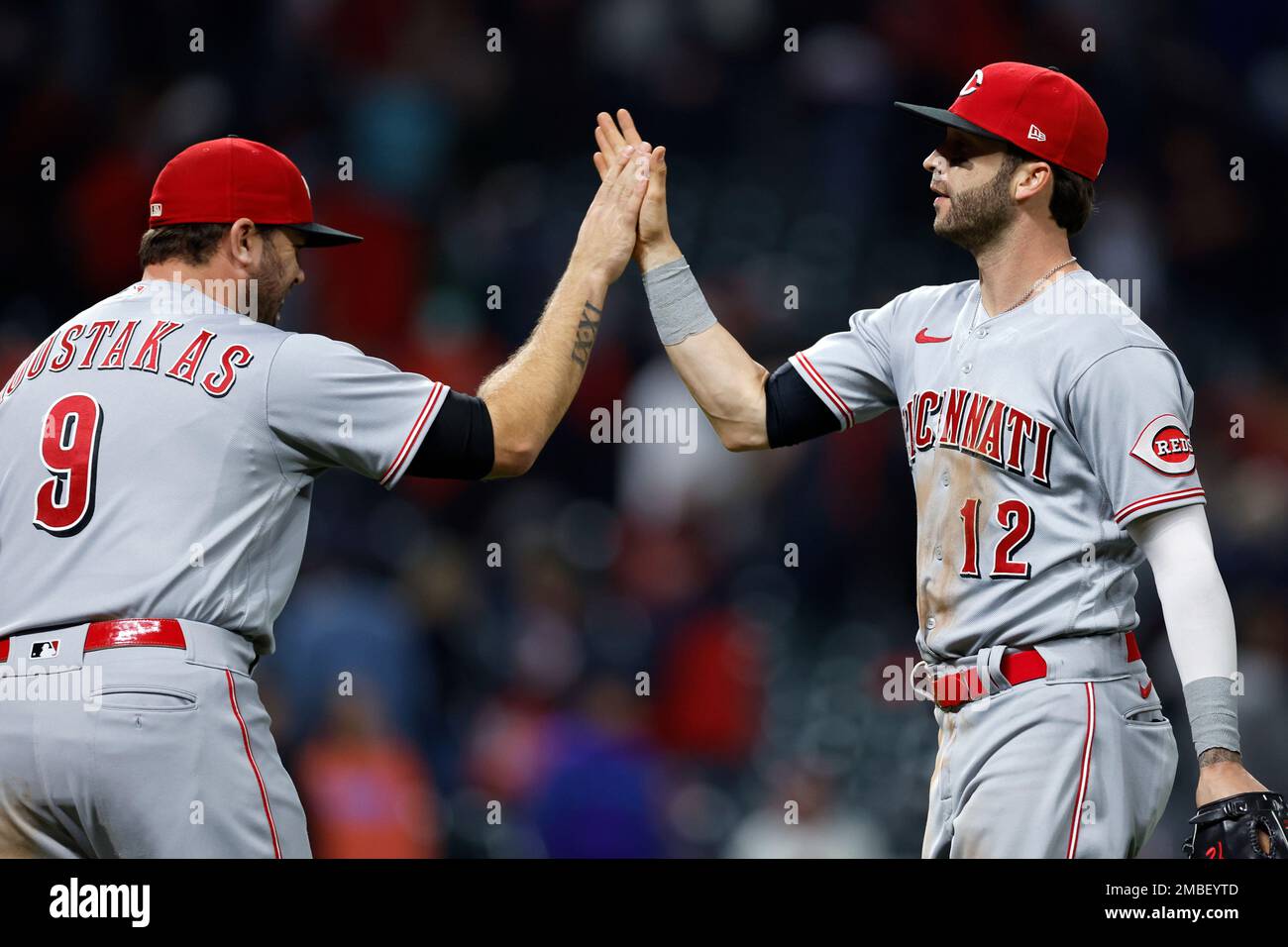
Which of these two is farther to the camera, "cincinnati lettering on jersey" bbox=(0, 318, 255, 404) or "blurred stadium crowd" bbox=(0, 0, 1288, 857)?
"blurred stadium crowd" bbox=(0, 0, 1288, 857)

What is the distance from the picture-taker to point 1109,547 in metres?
3.27

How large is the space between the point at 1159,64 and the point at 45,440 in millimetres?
5750

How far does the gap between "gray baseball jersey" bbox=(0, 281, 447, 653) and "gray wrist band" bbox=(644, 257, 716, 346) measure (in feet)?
2.56

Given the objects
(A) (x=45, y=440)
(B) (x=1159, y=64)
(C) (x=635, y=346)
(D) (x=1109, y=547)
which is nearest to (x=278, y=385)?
(A) (x=45, y=440)

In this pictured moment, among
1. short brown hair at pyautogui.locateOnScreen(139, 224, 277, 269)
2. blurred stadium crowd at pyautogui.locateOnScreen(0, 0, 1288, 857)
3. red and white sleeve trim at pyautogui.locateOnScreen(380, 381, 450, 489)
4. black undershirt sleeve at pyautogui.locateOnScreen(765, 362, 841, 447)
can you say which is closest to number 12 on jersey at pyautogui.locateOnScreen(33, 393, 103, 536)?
short brown hair at pyautogui.locateOnScreen(139, 224, 277, 269)

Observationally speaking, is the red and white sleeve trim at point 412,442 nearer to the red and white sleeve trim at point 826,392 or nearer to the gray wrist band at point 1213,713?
the red and white sleeve trim at point 826,392

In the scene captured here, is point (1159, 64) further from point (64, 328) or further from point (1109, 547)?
point (64, 328)

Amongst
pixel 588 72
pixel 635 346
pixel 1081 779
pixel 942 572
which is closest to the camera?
pixel 1081 779

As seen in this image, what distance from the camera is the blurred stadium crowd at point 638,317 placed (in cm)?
604

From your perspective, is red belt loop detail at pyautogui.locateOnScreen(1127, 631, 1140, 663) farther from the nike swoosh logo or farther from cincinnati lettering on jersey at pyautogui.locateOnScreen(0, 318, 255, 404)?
cincinnati lettering on jersey at pyautogui.locateOnScreen(0, 318, 255, 404)

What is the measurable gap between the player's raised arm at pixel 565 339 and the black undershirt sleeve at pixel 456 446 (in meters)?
0.03

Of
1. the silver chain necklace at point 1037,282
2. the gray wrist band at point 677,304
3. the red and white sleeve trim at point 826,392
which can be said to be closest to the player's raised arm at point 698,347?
the gray wrist band at point 677,304

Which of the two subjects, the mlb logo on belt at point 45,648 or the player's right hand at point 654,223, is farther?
the player's right hand at point 654,223

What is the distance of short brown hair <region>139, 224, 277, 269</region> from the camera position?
3.50 metres
